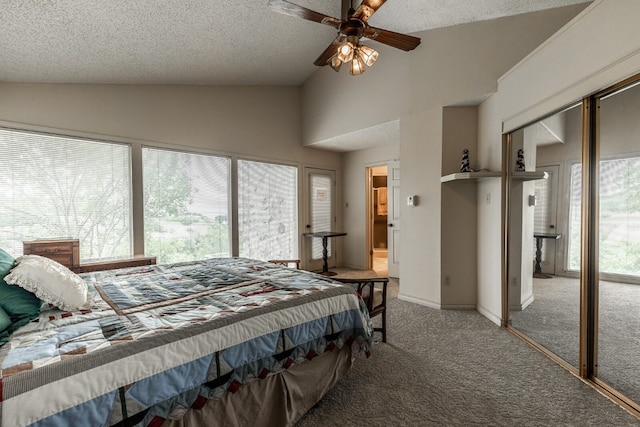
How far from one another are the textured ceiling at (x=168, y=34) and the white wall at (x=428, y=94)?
17cm

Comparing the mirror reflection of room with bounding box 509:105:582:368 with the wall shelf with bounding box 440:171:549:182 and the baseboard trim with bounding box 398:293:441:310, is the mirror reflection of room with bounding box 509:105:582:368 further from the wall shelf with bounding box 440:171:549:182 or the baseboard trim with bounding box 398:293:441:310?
the baseboard trim with bounding box 398:293:441:310

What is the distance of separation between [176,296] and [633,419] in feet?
9.07

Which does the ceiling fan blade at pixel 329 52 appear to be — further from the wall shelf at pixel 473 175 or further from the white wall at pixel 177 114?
the white wall at pixel 177 114

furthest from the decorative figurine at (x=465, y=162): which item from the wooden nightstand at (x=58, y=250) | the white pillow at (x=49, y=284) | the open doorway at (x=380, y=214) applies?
the wooden nightstand at (x=58, y=250)

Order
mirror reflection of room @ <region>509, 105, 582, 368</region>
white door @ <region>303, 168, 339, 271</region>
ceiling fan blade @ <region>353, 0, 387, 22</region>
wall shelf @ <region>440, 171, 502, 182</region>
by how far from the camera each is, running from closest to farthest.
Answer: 1. ceiling fan blade @ <region>353, 0, 387, 22</region>
2. mirror reflection of room @ <region>509, 105, 582, 368</region>
3. wall shelf @ <region>440, 171, 502, 182</region>
4. white door @ <region>303, 168, 339, 271</region>

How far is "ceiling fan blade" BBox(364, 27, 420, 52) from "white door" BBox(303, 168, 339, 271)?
3.29 metres

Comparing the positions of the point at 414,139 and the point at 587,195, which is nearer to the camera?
the point at 587,195

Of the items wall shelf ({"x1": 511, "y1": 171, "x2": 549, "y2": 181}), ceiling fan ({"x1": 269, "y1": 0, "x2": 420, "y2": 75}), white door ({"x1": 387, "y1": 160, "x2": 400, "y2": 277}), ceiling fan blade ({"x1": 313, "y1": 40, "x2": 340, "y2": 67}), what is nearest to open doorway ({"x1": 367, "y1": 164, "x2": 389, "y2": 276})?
white door ({"x1": 387, "y1": 160, "x2": 400, "y2": 277})

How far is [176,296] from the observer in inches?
73.0

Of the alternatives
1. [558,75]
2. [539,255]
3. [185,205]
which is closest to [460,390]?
[539,255]

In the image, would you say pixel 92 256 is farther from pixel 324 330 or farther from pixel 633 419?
pixel 633 419

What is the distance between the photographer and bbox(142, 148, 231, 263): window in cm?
386

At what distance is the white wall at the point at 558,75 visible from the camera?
1.79m

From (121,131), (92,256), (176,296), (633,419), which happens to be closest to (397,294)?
(633,419)
